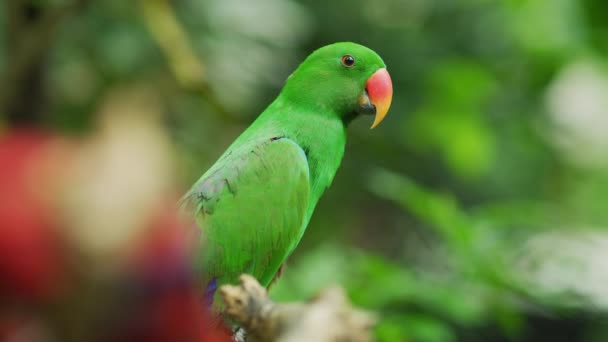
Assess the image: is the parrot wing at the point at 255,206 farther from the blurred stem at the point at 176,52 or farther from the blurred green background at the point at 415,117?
the blurred stem at the point at 176,52

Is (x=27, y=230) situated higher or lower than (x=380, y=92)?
lower

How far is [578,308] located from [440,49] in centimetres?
173

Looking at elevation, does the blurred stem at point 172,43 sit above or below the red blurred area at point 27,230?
above

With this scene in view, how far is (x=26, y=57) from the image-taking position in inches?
107

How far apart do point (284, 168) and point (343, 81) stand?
191mm

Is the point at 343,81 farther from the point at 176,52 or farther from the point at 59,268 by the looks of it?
the point at 176,52

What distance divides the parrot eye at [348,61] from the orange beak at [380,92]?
0.05m

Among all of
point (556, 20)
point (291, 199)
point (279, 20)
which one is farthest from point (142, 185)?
point (556, 20)

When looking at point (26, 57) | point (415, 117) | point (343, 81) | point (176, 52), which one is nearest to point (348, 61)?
point (343, 81)

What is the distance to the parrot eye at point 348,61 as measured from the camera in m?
Result: 1.57

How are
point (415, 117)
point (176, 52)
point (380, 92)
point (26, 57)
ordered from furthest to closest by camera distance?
point (415, 117), point (176, 52), point (26, 57), point (380, 92)

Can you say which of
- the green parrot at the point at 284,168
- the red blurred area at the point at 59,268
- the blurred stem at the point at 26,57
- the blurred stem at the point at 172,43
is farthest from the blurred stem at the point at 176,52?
the red blurred area at the point at 59,268

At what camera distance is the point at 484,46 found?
13.1 ft

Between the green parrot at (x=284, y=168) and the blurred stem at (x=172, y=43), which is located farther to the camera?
the blurred stem at (x=172, y=43)
